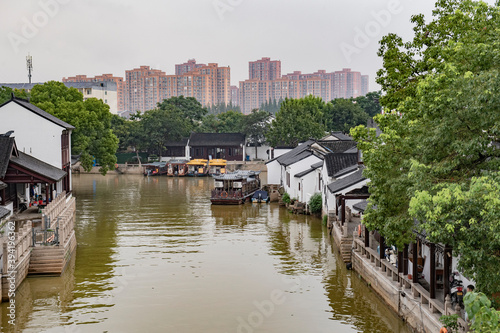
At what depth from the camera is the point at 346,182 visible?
3434 cm

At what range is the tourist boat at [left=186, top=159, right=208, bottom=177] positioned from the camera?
80.8m

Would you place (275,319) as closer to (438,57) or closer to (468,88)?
(468,88)

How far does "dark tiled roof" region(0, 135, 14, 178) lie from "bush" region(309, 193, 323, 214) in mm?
20930

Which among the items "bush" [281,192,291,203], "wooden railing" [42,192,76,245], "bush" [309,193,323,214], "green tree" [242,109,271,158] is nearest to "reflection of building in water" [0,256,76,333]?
"wooden railing" [42,192,76,245]

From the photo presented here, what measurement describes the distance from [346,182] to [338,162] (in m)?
5.12

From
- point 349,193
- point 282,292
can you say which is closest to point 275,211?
point 349,193

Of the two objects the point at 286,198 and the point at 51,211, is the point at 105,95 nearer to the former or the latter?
the point at 286,198

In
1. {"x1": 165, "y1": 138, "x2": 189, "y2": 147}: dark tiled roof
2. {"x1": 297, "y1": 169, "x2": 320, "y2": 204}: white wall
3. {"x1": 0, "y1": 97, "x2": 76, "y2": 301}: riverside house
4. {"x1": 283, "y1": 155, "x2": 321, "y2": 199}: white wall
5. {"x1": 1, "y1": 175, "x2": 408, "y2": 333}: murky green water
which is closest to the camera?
{"x1": 1, "y1": 175, "x2": 408, "y2": 333}: murky green water

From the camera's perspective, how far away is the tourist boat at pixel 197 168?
265ft

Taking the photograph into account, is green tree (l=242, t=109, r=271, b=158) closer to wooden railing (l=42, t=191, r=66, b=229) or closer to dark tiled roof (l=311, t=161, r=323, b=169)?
dark tiled roof (l=311, t=161, r=323, b=169)

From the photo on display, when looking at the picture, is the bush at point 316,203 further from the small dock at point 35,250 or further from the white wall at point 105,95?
the white wall at point 105,95

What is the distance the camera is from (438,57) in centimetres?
2491

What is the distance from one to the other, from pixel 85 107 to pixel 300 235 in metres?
31.0

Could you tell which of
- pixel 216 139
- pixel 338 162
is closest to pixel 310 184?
pixel 338 162
